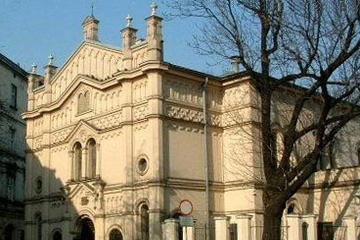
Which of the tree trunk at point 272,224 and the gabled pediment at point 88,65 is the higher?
the gabled pediment at point 88,65

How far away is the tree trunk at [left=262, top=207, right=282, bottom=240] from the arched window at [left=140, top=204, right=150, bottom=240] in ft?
38.2

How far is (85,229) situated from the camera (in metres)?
34.0

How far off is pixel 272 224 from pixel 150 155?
11628 millimetres

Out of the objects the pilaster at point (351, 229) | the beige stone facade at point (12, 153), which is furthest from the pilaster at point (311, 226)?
the beige stone facade at point (12, 153)

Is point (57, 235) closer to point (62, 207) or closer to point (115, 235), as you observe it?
point (62, 207)

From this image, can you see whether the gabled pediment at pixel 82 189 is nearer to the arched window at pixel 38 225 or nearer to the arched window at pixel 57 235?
the arched window at pixel 57 235

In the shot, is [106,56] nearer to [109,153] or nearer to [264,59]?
[109,153]

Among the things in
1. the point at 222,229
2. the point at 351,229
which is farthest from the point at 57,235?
the point at 351,229

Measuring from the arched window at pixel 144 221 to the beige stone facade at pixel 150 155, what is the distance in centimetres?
5

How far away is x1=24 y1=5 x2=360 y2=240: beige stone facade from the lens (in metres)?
29.4

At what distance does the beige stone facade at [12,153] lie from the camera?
44.3 meters

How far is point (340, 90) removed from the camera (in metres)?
20.2

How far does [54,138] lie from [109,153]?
6.03 metres

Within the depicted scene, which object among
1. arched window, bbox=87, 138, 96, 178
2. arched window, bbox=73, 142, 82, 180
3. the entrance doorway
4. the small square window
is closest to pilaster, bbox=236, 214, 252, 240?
the entrance doorway
